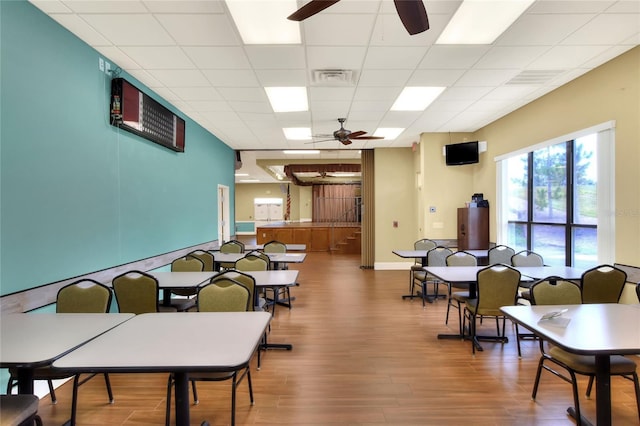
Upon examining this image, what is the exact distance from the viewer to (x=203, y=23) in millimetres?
3025

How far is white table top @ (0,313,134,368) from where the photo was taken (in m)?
1.60

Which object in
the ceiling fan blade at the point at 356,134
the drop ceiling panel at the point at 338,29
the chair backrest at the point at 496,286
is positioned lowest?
the chair backrest at the point at 496,286

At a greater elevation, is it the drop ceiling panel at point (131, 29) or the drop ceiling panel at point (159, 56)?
the drop ceiling panel at point (131, 29)

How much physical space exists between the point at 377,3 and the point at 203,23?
1616mm

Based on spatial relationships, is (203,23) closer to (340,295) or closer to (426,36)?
(426,36)

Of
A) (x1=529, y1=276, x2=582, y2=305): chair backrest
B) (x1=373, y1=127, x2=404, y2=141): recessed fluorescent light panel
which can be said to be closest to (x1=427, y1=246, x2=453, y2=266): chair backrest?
(x1=529, y1=276, x2=582, y2=305): chair backrest

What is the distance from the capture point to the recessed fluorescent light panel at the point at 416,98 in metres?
4.74

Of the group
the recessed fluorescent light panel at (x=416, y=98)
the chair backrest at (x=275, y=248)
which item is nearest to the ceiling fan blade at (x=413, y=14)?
the recessed fluorescent light panel at (x=416, y=98)

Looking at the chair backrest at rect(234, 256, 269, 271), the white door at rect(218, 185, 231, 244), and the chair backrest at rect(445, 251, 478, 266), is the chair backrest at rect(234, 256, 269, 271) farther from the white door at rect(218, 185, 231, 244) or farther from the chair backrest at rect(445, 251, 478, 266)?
the white door at rect(218, 185, 231, 244)

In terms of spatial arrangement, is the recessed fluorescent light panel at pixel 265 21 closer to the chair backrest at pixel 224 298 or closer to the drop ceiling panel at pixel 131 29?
the drop ceiling panel at pixel 131 29

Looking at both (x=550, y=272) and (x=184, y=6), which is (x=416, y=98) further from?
(x=184, y=6)

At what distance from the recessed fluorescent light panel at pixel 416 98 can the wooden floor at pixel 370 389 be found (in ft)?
11.2

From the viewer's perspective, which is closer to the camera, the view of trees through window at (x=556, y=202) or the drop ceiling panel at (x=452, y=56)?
the drop ceiling panel at (x=452, y=56)

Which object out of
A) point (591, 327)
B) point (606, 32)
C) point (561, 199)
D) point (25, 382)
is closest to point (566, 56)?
point (606, 32)
